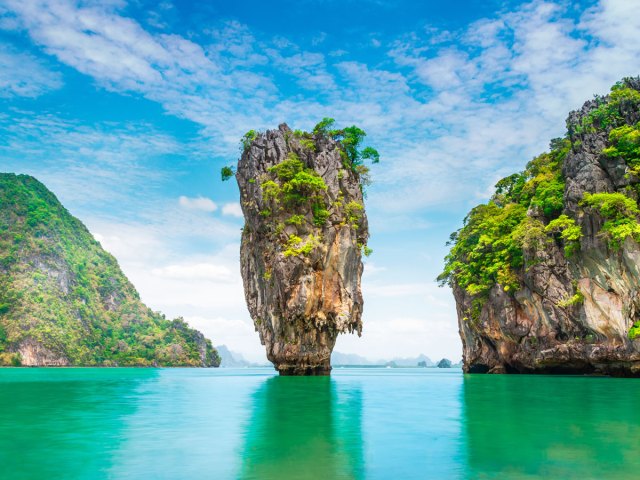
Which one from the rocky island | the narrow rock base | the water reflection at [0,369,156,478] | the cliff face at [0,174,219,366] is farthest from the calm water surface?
the cliff face at [0,174,219,366]

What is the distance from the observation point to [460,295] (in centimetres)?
4016

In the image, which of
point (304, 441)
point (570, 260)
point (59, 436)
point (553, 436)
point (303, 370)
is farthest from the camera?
point (303, 370)

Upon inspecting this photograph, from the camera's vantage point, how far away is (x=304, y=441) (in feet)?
31.7

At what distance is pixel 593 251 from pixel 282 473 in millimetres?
22621

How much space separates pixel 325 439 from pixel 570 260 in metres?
21.6

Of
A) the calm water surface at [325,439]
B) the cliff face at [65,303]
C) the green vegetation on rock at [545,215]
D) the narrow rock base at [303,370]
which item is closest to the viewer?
the calm water surface at [325,439]

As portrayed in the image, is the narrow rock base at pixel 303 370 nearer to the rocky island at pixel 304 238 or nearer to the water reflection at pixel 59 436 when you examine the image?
the rocky island at pixel 304 238

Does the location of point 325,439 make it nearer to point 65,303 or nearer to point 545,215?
point 545,215

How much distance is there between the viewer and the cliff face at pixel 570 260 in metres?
24.2

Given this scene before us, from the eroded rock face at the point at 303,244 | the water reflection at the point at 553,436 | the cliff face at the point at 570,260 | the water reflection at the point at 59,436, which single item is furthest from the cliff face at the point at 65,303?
the water reflection at the point at 553,436

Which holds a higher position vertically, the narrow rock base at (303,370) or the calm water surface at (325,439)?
the narrow rock base at (303,370)

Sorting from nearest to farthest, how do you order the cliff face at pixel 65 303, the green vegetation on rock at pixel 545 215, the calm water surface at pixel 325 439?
the calm water surface at pixel 325 439 → the green vegetation on rock at pixel 545 215 → the cliff face at pixel 65 303

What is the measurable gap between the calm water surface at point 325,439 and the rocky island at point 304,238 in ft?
44.2

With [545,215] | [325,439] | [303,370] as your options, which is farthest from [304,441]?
[545,215]
